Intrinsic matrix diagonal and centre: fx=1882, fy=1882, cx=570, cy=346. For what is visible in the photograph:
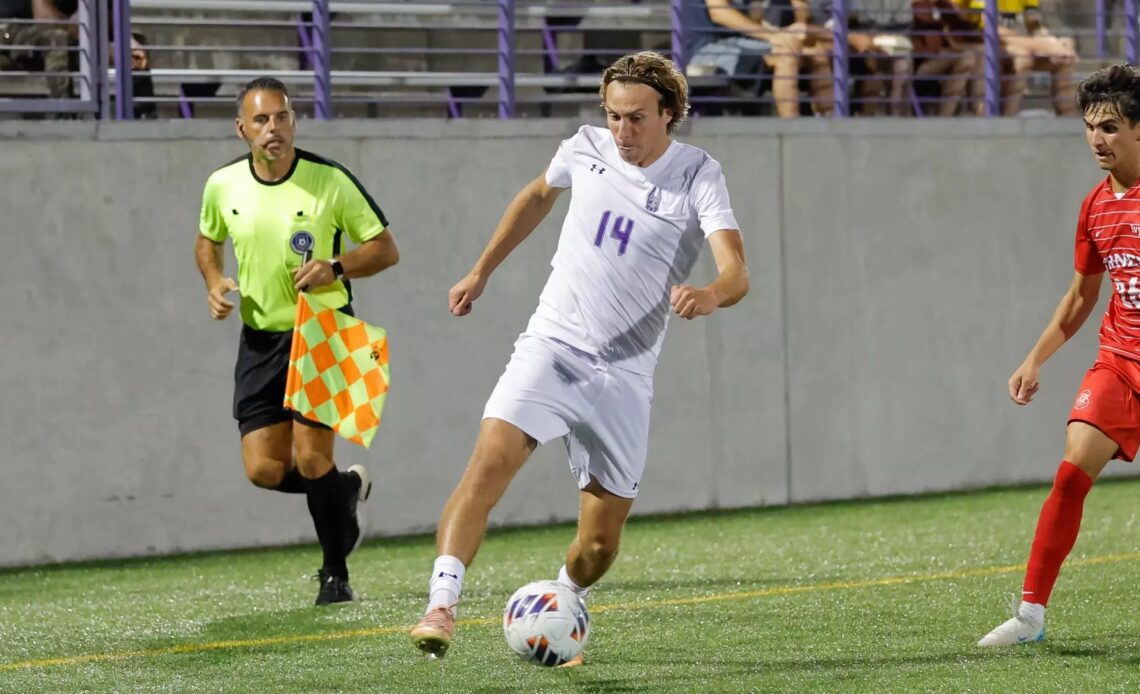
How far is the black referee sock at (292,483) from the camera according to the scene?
26.7 ft

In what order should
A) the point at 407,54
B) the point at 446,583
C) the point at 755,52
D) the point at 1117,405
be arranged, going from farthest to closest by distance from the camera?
1. the point at 407,54
2. the point at 755,52
3. the point at 1117,405
4. the point at 446,583

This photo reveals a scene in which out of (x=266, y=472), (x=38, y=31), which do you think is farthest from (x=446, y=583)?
(x=38, y=31)

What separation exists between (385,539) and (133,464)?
157cm

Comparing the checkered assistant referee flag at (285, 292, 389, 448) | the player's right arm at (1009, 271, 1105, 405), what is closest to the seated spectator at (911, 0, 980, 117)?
the checkered assistant referee flag at (285, 292, 389, 448)

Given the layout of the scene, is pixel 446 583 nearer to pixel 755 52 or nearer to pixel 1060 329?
pixel 1060 329

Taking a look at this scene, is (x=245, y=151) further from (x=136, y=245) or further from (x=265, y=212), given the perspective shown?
(x=265, y=212)

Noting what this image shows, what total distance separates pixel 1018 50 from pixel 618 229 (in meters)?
8.74

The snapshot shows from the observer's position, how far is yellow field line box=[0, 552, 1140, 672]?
22.4ft

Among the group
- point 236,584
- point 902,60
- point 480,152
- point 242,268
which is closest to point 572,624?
point 242,268

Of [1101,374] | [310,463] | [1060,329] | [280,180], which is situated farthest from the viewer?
[280,180]

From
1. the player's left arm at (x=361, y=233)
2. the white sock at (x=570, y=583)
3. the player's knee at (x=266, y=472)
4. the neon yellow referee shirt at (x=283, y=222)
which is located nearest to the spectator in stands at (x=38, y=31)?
the neon yellow referee shirt at (x=283, y=222)

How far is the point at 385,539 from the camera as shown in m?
11.0

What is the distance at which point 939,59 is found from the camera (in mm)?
13531

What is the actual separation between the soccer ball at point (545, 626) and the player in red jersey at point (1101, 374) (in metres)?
1.71
